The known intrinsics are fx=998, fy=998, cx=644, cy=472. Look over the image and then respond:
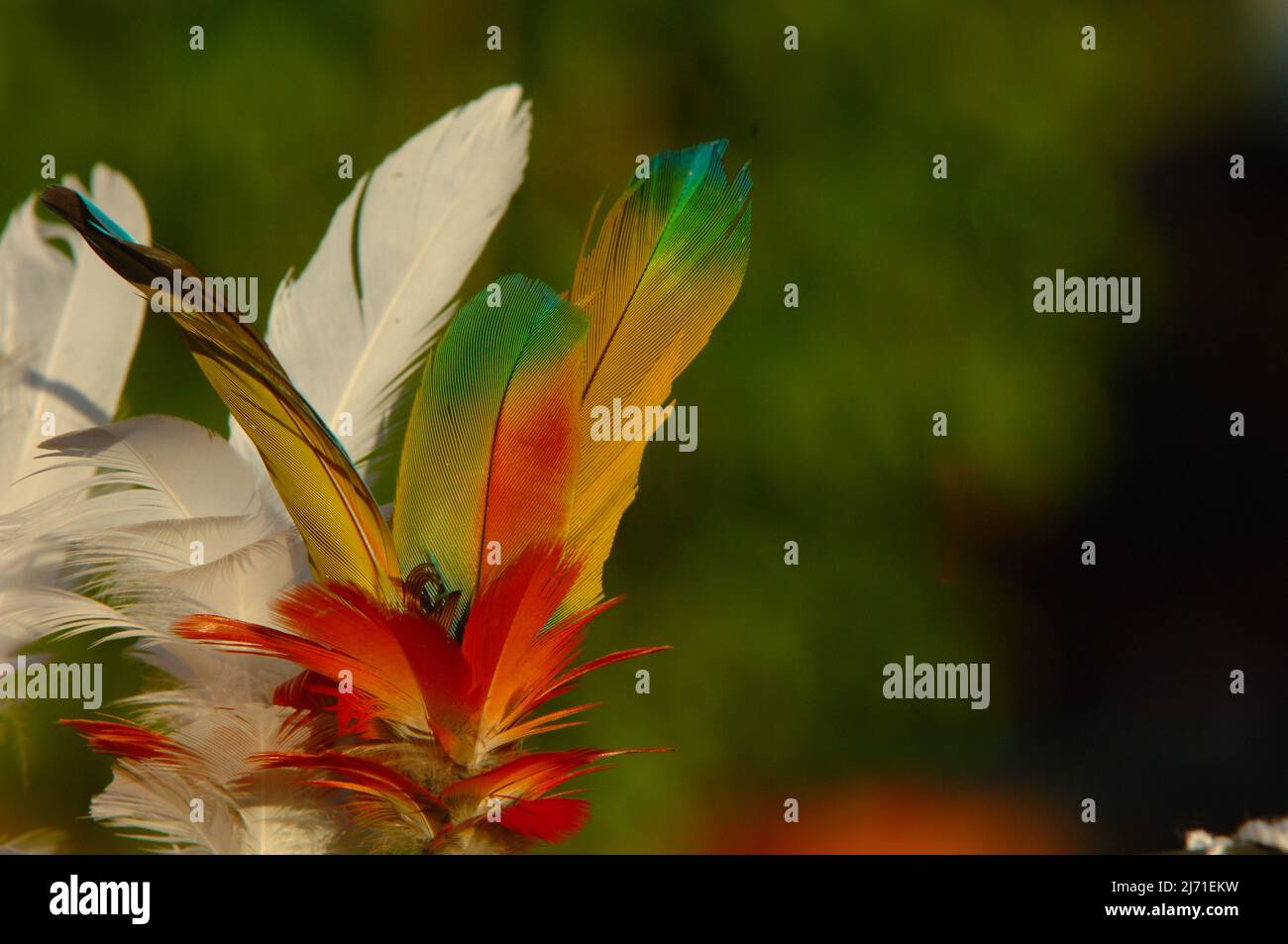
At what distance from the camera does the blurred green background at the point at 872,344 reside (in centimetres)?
123

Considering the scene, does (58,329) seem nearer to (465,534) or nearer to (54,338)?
(54,338)

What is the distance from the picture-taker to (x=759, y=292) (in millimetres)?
1251

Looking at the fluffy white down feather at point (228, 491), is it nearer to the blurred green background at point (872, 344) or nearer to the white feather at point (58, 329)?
the white feather at point (58, 329)

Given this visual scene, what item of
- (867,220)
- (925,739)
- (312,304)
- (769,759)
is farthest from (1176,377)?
(312,304)

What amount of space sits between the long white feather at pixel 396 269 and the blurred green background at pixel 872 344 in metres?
0.13

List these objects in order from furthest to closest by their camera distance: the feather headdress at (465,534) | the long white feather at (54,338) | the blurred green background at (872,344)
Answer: the blurred green background at (872,344) < the long white feather at (54,338) < the feather headdress at (465,534)

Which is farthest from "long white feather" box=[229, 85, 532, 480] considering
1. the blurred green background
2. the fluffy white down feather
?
the blurred green background

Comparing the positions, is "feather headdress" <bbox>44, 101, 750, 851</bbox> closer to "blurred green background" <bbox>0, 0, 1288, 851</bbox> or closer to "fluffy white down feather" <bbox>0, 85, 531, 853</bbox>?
"fluffy white down feather" <bbox>0, 85, 531, 853</bbox>

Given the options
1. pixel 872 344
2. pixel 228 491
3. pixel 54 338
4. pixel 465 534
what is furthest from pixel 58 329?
pixel 872 344

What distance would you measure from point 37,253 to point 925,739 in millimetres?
1208

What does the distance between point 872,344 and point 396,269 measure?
58cm

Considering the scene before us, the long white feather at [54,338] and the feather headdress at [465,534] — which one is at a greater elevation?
the long white feather at [54,338]

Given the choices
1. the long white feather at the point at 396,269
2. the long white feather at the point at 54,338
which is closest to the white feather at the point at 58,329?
the long white feather at the point at 54,338
